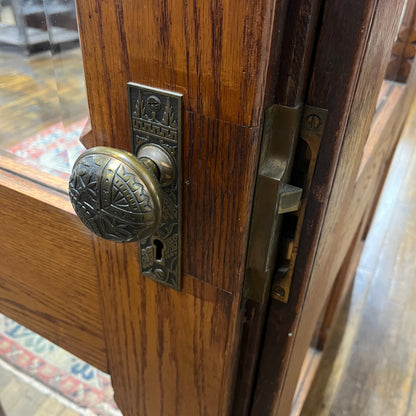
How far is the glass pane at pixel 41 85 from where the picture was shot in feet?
1.05

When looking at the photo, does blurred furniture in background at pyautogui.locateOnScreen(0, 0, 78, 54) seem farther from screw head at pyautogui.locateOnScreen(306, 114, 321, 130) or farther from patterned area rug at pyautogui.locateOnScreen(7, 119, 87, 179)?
screw head at pyautogui.locateOnScreen(306, 114, 321, 130)

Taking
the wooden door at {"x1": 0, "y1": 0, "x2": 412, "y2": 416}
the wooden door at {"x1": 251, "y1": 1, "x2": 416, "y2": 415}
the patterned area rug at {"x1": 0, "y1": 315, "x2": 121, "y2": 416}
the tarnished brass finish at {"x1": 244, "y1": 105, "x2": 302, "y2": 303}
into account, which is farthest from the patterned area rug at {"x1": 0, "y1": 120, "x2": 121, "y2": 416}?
the tarnished brass finish at {"x1": 244, "y1": 105, "x2": 302, "y2": 303}

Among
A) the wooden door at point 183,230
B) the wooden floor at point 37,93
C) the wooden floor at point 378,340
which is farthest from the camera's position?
the wooden floor at point 378,340

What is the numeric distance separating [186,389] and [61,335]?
0.56ft

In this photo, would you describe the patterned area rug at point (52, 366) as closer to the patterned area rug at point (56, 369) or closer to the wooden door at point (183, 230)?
the patterned area rug at point (56, 369)

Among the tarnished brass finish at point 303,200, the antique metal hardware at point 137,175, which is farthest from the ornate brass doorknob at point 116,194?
the tarnished brass finish at point 303,200

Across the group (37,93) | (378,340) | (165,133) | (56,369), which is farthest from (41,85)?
(378,340)

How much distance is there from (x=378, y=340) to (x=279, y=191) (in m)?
1.25

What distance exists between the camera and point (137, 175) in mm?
234

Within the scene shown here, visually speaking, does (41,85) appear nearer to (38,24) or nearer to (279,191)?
(38,24)

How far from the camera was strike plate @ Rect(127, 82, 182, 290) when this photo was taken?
249 millimetres

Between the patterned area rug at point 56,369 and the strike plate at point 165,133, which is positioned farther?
the patterned area rug at point 56,369

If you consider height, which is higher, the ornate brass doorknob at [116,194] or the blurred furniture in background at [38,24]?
the blurred furniture in background at [38,24]

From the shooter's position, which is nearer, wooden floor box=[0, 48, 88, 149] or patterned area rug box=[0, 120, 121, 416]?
wooden floor box=[0, 48, 88, 149]
